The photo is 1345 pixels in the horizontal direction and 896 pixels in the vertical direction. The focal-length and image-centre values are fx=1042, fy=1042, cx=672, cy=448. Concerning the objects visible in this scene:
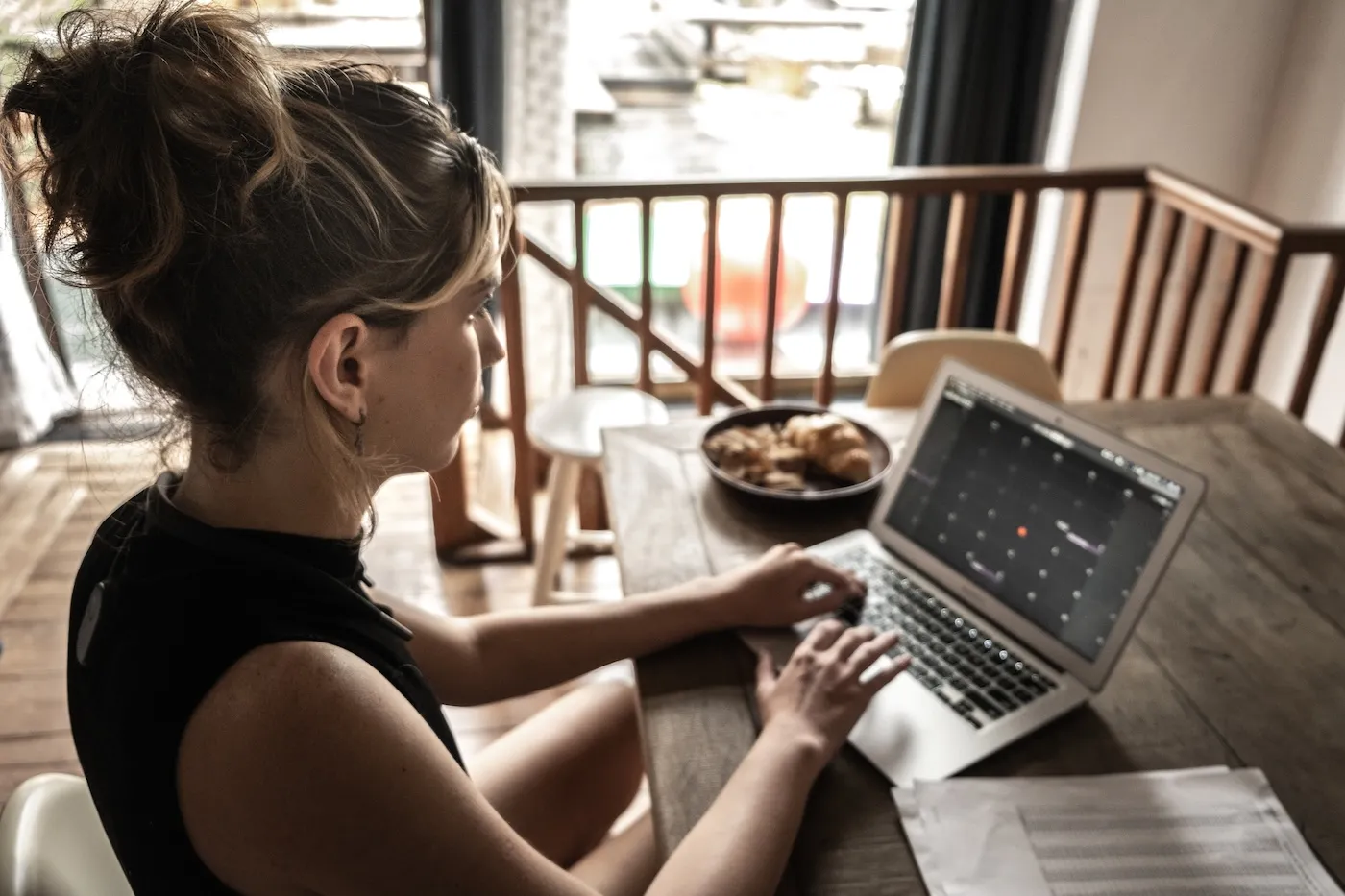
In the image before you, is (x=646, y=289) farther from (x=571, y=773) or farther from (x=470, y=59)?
(x=571, y=773)

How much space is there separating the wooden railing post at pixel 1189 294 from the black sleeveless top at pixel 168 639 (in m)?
2.39

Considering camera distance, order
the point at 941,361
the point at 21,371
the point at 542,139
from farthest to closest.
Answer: the point at 542,139
the point at 21,371
the point at 941,361

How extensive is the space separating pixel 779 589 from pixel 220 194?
702mm

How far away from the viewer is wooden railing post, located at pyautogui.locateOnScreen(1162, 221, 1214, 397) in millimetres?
2580

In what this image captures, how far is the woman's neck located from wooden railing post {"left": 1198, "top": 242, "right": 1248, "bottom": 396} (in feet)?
7.59

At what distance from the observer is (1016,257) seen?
2758 millimetres

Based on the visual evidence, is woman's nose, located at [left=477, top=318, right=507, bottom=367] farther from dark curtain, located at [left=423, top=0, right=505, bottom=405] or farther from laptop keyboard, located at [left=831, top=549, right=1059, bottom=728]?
dark curtain, located at [left=423, top=0, right=505, bottom=405]

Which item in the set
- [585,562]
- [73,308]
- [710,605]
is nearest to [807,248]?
[585,562]

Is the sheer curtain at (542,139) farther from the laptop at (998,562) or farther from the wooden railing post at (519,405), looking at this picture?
the laptop at (998,562)

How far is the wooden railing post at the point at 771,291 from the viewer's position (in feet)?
8.30

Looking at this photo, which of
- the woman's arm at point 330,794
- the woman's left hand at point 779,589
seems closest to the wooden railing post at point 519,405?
the woman's left hand at point 779,589

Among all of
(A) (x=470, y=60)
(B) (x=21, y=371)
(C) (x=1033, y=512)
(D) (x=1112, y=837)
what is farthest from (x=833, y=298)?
(B) (x=21, y=371)

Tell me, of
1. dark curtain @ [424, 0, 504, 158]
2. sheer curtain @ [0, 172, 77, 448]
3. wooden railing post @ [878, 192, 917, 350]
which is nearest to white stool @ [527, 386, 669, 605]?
wooden railing post @ [878, 192, 917, 350]

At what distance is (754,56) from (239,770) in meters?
3.25
